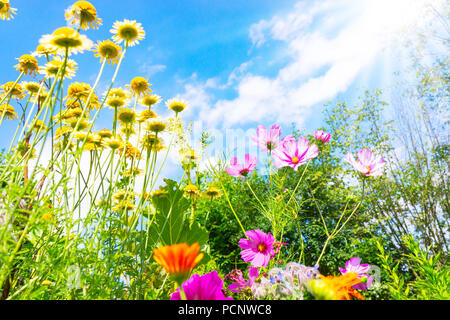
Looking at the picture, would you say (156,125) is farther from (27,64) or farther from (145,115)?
(27,64)

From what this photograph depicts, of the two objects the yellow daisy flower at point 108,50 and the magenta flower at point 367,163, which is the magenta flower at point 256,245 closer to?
the magenta flower at point 367,163

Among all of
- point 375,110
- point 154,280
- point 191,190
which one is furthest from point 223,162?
point 375,110

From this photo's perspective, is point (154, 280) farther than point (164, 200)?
No

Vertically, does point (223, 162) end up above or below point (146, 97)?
below

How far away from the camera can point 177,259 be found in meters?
0.43

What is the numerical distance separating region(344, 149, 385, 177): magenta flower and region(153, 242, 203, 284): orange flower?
1.88ft

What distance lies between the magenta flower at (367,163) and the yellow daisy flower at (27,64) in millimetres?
1091

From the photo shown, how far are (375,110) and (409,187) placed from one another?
1.62 meters

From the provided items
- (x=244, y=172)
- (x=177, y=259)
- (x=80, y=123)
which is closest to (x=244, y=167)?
(x=244, y=172)

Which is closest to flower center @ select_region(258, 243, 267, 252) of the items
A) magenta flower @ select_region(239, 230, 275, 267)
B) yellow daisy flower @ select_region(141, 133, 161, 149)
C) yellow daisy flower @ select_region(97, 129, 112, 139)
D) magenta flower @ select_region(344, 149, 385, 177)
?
magenta flower @ select_region(239, 230, 275, 267)
